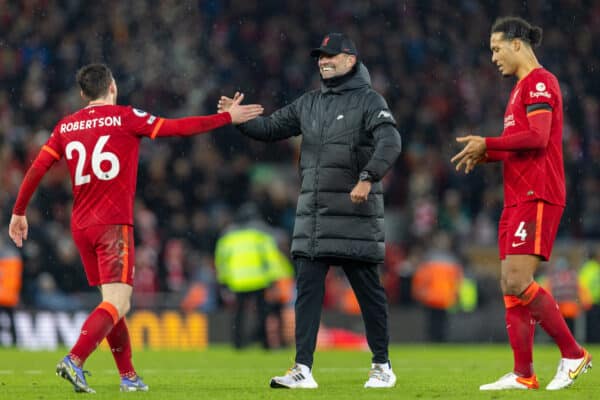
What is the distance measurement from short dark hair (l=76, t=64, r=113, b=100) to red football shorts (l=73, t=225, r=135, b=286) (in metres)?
0.84

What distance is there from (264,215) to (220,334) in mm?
1874

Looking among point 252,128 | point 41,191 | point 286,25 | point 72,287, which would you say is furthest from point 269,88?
point 252,128

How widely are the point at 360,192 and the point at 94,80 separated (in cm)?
177

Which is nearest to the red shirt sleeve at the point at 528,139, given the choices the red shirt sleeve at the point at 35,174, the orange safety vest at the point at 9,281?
the red shirt sleeve at the point at 35,174

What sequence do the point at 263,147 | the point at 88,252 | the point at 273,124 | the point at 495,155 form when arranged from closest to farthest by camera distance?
the point at 88,252
the point at 495,155
the point at 273,124
the point at 263,147

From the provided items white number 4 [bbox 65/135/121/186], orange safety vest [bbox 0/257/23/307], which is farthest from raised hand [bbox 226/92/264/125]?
orange safety vest [bbox 0/257/23/307]

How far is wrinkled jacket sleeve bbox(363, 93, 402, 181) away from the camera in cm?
765

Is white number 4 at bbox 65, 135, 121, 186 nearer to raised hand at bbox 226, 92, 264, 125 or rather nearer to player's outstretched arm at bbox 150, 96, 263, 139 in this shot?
player's outstretched arm at bbox 150, 96, 263, 139

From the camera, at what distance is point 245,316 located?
16281mm

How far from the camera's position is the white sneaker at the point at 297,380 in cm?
769

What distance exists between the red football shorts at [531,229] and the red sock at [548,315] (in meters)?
0.23

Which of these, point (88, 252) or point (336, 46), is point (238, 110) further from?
point (88, 252)

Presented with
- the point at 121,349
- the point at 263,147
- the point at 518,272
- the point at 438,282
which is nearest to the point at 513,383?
the point at 518,272

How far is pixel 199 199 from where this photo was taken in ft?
72.4
